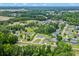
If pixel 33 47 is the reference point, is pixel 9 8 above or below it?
above

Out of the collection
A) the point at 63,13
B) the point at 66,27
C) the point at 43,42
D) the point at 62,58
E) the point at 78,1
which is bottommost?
the point at 62,58

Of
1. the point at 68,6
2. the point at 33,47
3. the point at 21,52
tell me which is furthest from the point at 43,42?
the point at 68,6

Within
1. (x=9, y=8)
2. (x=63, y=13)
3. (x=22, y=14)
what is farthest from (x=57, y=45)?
(x=9, y=8)

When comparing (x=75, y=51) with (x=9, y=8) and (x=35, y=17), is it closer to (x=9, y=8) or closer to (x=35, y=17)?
(x=35, y=17)

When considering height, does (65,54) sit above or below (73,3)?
below

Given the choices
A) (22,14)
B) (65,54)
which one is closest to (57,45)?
(65,54)

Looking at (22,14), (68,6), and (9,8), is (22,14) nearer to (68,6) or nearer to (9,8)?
(9,8)

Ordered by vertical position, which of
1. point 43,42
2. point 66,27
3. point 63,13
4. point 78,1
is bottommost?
point 43,42

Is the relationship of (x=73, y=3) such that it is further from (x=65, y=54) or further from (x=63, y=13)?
(x=65, y=54)
